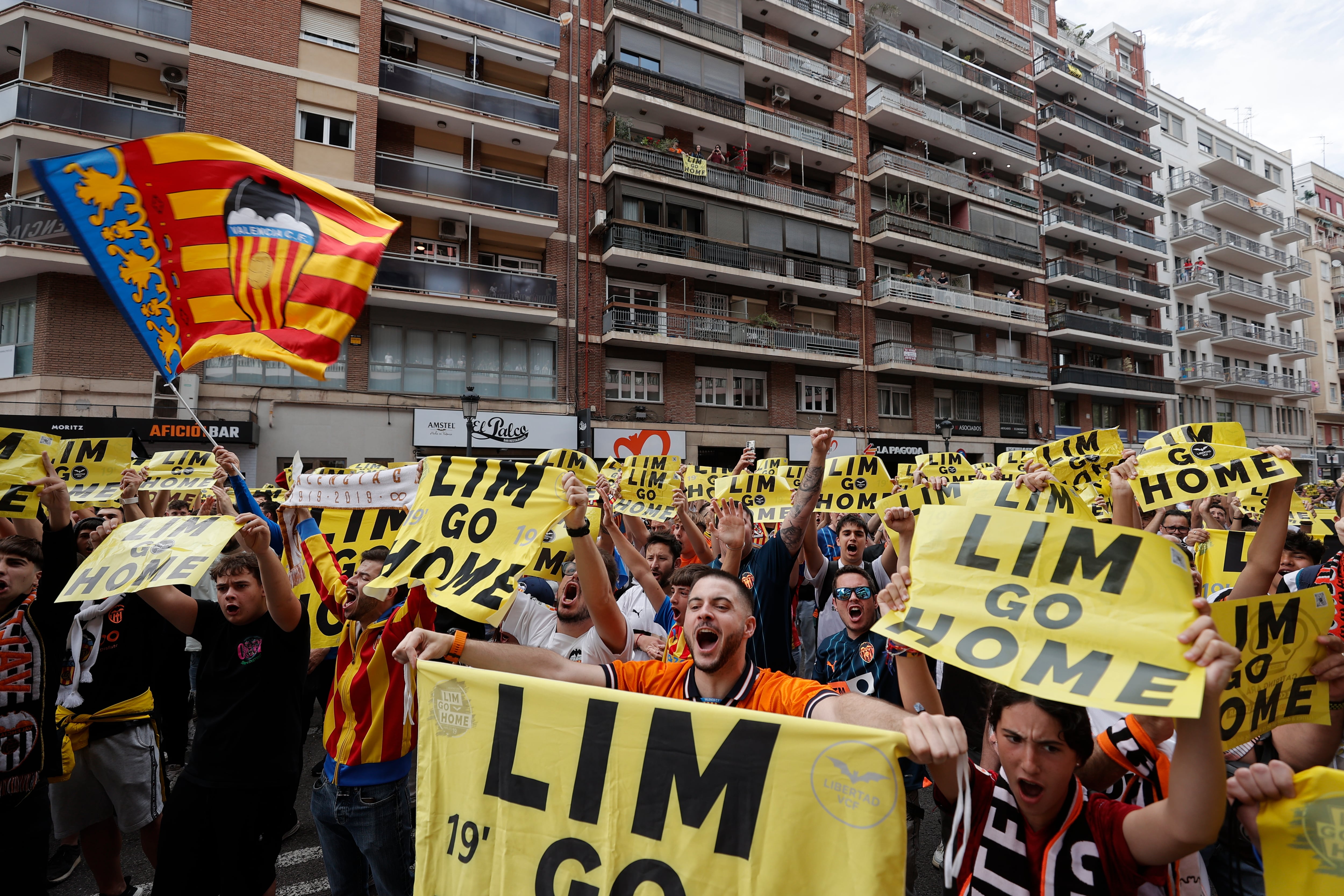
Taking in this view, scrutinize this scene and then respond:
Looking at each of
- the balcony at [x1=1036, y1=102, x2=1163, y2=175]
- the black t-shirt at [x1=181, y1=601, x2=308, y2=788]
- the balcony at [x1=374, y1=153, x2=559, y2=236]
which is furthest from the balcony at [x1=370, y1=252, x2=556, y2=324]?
the balcony at [x1=1036, y1=102, x2=1163, y2=175]

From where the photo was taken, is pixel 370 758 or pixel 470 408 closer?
pixel 370 758

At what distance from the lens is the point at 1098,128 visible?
3581 centimetres

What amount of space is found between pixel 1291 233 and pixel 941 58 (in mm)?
29997

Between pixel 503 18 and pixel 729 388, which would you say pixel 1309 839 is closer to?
pixel 729 388

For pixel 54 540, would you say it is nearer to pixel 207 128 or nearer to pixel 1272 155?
pixel 207 128

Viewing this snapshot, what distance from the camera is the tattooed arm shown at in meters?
4.11

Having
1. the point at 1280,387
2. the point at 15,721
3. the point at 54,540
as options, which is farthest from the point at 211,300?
the point at 1280,387

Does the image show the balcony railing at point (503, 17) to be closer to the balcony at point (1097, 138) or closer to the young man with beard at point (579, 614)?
the young man with beard at point (579, 614)

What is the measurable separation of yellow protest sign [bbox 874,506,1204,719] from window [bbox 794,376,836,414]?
80.7 feet

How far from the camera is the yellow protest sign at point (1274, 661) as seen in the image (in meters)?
2.29

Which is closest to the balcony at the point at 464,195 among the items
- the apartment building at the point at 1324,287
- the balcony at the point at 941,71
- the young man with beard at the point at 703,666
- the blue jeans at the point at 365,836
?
the balcony at the point at 941,71

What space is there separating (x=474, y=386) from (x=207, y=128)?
29.0ft

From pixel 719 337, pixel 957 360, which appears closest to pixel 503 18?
pixel 719 337

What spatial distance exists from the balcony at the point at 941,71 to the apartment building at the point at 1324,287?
28.7 m
